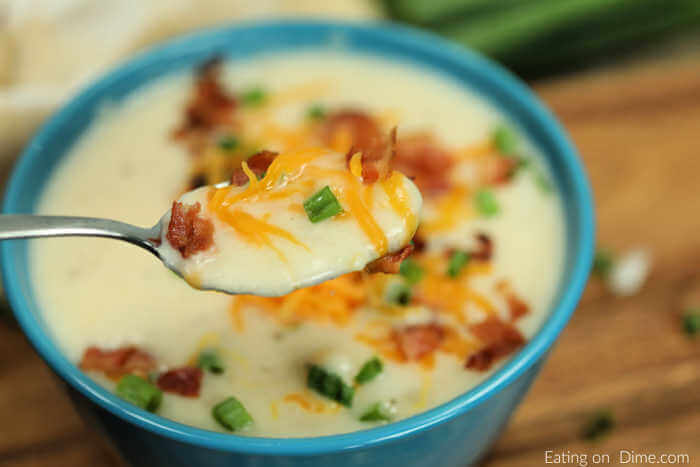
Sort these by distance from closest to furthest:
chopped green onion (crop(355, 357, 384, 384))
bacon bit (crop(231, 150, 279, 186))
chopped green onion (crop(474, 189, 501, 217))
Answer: bacon bit (crop(231, 150, 279, 186)) → chopped green onion (crop(355, 357, 384, 384)) → chopped green onion (crop(474, 189, 501, 217))

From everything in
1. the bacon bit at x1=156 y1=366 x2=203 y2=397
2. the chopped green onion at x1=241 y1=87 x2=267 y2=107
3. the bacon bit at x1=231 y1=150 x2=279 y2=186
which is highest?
the bacon bit at x1=231 y1=150 x2=279 y2=186

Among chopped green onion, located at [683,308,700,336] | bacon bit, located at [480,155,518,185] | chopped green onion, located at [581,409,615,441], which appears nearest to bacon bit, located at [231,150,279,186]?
bacon bit, located at [480,155,518,185]

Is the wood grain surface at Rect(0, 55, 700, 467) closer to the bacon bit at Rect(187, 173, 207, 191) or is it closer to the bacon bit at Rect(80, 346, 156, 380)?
the bacon bit at Rect(80, 346, 156, 380)

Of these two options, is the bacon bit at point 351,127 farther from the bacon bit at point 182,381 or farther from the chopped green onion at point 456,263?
the bacon bit at point 182,381

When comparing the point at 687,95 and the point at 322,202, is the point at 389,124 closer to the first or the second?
the point at 322,202

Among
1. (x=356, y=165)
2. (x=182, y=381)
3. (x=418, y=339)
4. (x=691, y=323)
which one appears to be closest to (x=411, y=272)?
(x=418, y=339)

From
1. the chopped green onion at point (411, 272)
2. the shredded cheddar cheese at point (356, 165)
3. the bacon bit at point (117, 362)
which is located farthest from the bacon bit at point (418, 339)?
the bacon bit at point (117, 362)

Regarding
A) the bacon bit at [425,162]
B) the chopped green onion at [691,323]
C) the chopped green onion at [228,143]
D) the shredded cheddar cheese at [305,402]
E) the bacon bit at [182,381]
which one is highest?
the chopped green onion at [228,143]
